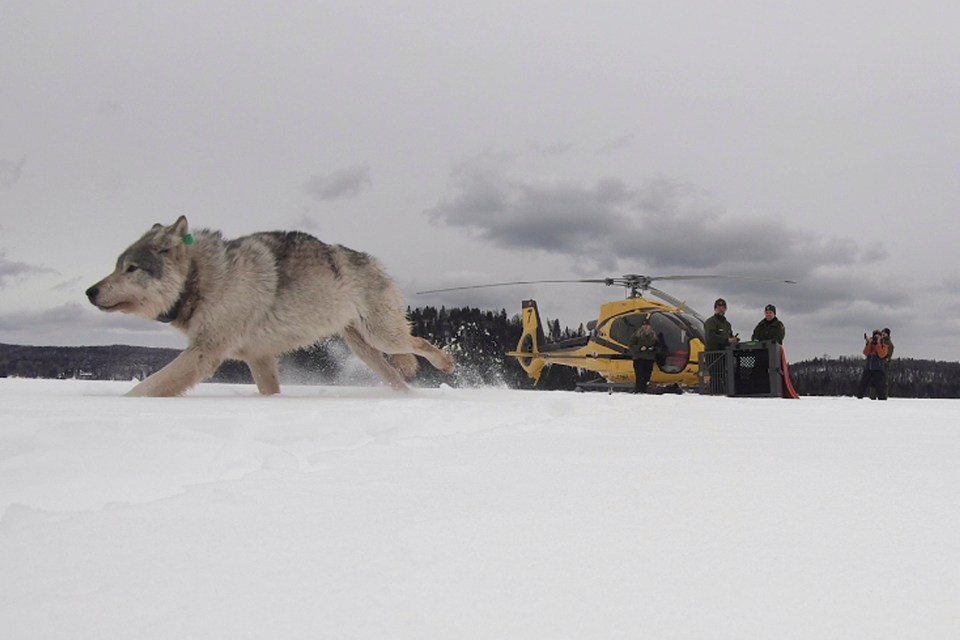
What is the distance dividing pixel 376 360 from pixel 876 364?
7.76 meters

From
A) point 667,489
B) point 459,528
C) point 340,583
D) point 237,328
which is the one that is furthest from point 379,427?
point 237,328

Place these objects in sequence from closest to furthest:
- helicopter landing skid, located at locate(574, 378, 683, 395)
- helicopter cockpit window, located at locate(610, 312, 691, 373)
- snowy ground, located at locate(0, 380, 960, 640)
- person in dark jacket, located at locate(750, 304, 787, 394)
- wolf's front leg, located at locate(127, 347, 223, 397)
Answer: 1. snowy ground, located at locate(0, 380, 960, 640)
2. wolf's front leg, located at locate(127, 347, 223, 397)
3. person in dark jacket, located at locate(750, 304, 787, 394)
4. helicopter cockpit window, located at locate(610, 312, 691, 373)
5. helicopter landing skid, located at locate(574, 378, 683, 395)

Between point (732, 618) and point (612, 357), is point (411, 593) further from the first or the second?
point (612, 357)

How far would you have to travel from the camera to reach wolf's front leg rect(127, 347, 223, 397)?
18.3ft

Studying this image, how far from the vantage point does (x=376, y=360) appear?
7137 mm

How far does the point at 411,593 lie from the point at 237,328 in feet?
17.0

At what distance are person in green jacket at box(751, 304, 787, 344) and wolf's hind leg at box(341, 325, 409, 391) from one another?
5479mm

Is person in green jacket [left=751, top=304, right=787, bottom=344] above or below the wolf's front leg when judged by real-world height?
above

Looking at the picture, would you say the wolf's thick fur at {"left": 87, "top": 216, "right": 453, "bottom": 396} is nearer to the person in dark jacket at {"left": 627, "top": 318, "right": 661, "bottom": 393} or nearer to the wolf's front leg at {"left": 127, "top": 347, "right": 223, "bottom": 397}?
the wolf's front leg at {"left": 127, "top": 347, "right": 223, "bottom": 397}

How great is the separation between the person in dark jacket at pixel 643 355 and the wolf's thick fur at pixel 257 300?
4.96 meters

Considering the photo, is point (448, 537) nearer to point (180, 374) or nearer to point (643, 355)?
point (180, 374)

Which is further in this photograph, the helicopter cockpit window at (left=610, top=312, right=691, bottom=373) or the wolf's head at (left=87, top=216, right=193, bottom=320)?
the helicopter cockpit window at (left=610, top=312, right=691, bottom=373)

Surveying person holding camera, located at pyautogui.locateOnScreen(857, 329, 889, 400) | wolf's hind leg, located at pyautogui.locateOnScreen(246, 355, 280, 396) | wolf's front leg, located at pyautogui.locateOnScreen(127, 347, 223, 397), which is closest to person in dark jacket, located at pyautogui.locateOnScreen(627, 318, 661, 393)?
person holding camera, located at pyautogui.locateOnScreen(857, 329, 889, 400)

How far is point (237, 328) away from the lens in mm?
6168
